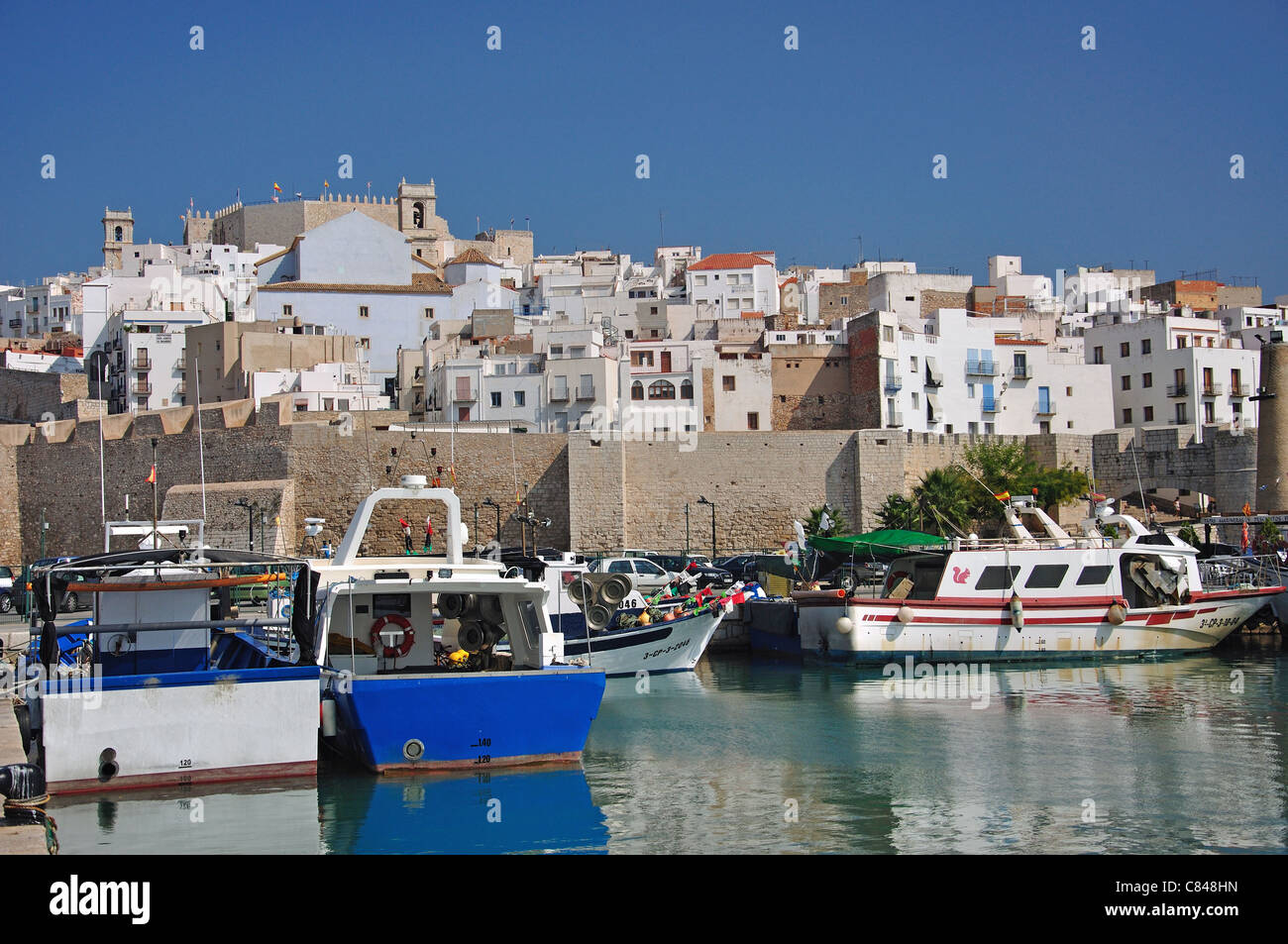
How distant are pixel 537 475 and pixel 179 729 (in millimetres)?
27614

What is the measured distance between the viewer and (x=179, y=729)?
10781mm

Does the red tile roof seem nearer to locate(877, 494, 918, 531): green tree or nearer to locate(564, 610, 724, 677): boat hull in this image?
locate(877, 494, 918, 531): green tree

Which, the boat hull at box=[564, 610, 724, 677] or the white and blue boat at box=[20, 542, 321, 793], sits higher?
the white and blue boat at box=[20, 542, 321, 793]

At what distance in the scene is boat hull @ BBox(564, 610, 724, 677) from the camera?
19.5m

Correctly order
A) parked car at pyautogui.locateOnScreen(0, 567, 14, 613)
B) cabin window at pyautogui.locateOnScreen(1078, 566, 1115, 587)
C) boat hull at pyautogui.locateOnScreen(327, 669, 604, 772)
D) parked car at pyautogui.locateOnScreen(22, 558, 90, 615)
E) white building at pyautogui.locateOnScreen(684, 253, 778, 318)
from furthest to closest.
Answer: white building at pyautogui.locateOnScreen(684, 253, 778, 318)
parked car at pyautogui.locateOnScreen(0, 567, 14, 613)
cabin window at pyautogui.locateOnScreen(1078, 566, 1115, 587)
parked car at pyautogui.locateOnScreen(22, 558, 90, 615)
boat hull at pyautogui.locateOnScreen(327, 669, 604, 772)

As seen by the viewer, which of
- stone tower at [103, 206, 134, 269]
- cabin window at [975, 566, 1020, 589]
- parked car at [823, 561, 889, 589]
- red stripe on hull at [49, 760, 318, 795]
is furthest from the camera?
A: stone tower at [103, 206, 134, 269]

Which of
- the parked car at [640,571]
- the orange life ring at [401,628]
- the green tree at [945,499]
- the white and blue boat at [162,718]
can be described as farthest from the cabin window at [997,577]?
the green tree at [945,499]

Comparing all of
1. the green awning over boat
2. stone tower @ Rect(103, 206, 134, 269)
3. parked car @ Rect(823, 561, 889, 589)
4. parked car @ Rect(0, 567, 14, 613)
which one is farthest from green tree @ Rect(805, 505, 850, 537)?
stone tower @ Rect(103, 206, 134, 269)

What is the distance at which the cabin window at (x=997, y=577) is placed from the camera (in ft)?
69.7

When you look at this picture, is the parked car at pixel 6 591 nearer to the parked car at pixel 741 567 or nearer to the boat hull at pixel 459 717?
the parked car at pixel 741 567

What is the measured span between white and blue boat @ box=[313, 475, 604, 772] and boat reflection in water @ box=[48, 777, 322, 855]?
86 cm

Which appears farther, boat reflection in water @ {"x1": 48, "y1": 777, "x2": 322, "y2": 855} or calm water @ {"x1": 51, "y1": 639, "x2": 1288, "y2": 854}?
calm water @ {"x1": 51, "y1": 639, "x2": 1288, "y2": 854}
